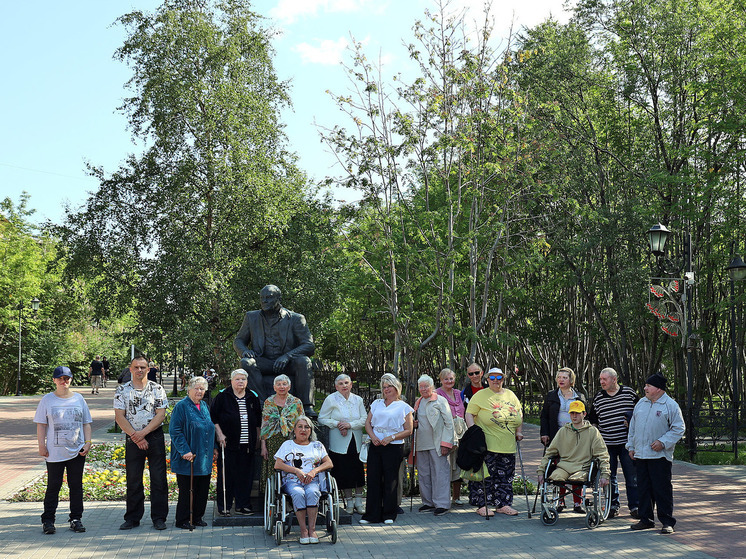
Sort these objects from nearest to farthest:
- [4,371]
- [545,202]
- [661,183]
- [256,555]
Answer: [256,555]
[661,183]
[545,202]
[4,371]

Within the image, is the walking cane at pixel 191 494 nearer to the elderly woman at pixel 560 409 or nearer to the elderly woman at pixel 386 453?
the elderly woman at pixel 386 453

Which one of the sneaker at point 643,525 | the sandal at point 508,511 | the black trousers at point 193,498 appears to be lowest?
the sneaker at point 643,525

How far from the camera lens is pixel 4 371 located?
45031mm

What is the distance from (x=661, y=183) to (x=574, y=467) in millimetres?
13811

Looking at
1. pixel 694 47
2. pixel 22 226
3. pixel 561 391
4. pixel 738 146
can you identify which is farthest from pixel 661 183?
pixel 22 226

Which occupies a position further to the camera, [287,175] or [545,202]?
[287,175]

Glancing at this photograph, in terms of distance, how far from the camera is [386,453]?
30.9 ft

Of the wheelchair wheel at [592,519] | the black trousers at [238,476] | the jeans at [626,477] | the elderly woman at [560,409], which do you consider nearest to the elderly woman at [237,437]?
the black trousers at [238,476]

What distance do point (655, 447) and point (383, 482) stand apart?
10.1 feet

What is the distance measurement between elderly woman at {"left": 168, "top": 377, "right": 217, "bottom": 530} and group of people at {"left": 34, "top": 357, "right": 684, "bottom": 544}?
0.04 feet

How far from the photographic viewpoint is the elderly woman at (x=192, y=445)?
8.76 m

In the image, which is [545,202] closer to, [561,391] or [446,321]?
[446,321]

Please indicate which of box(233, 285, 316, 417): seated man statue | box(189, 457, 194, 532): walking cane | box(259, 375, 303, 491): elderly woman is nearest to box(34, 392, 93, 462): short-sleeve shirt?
box(189, 457, 194, 532): walking cane

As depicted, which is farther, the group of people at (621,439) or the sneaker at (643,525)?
the sneaker at (643,525)
